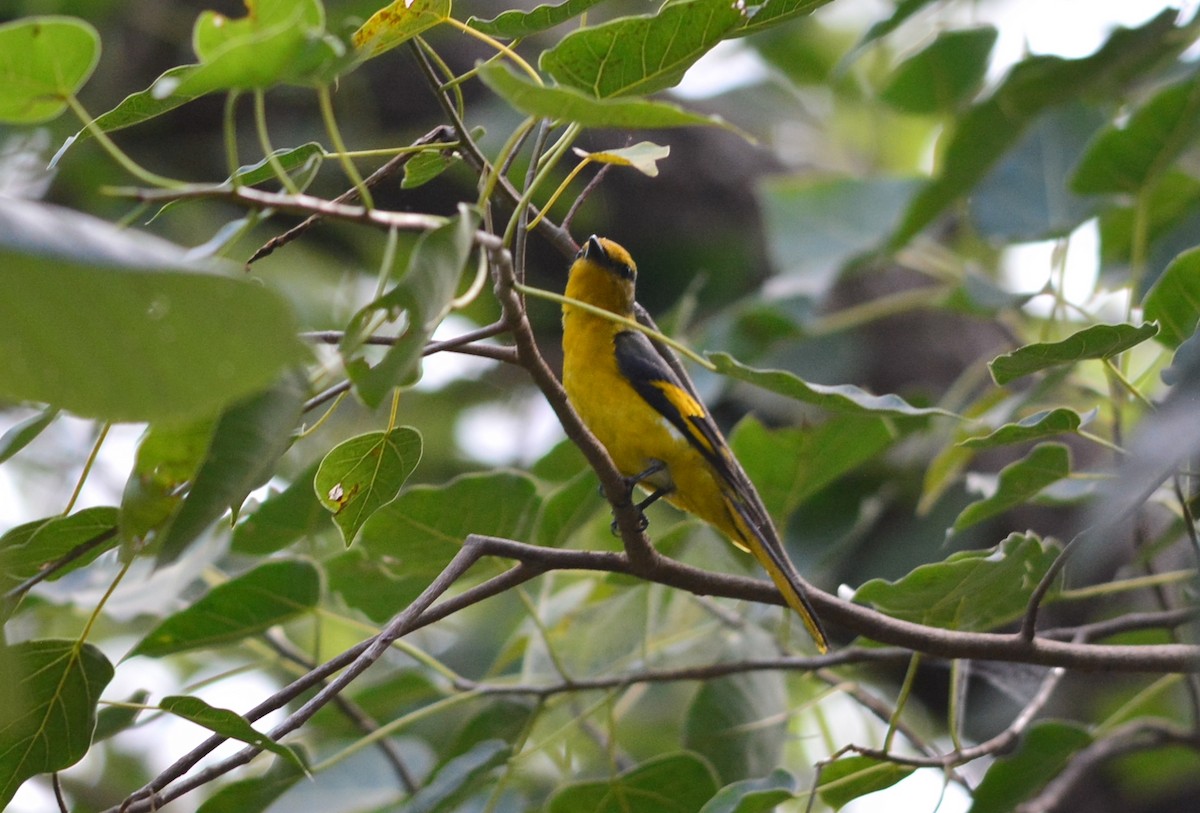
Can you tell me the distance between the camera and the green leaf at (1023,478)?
1727 millimetres

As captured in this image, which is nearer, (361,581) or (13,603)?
(13,603)

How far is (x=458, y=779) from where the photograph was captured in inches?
76.1

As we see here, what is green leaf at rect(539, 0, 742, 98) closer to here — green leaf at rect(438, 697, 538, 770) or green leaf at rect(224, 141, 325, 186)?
green leaf at rect(224, 141, 325, 186)

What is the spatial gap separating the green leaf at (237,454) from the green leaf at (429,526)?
2.74 ft

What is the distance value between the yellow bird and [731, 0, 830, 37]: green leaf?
0.94 meters

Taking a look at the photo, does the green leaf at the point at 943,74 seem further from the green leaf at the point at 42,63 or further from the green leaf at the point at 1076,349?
the green leaf at the point at 42,63

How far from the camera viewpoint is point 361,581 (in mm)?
2113

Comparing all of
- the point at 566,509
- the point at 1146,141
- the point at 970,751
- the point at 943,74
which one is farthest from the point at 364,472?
the point at 943,74

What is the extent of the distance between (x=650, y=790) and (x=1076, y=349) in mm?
1061

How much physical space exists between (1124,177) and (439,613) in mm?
1948

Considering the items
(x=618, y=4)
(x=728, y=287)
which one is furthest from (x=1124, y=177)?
(x=618, y=4)

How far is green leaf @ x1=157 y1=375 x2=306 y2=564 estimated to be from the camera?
38.6 inches

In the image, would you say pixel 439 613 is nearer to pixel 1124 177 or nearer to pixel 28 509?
pixel 1124 177

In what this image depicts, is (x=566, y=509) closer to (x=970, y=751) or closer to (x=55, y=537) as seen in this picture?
(x=970, y=751)
